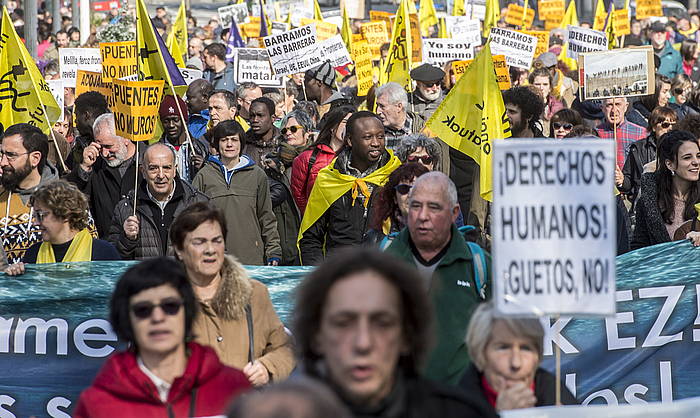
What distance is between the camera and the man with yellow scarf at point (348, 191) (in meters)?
8.58

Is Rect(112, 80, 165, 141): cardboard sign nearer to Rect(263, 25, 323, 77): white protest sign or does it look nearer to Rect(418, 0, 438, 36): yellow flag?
Rect(263, 25, 323, 77): white protest sign

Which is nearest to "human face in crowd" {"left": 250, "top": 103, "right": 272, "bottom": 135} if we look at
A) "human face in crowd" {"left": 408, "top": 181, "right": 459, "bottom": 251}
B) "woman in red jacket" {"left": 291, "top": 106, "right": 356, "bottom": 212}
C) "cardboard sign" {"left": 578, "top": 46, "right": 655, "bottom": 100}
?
"woman in red jacket" {"left": 291, "top": 106, "right": 356, "bottom": 212}

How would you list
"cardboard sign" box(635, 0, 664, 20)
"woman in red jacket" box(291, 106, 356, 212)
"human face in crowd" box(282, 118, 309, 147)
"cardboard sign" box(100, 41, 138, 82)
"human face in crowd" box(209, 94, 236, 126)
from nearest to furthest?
"woman in red jacket" box(291, 106, 356, 212), "human face in crowd" box(282, 118, 309, 147), "human face in crowd" box(209, 94, 236, 126), "cardboard sign" box(100, 41, 138, 82), "cardboard sign" box(635, 0, 664, 20)

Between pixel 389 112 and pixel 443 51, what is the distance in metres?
5.77

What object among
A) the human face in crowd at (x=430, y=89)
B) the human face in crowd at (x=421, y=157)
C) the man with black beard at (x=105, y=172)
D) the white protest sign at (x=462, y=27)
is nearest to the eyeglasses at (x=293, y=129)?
the man with black beard at (x=105, y=172)

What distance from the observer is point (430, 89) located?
1309 centimetres

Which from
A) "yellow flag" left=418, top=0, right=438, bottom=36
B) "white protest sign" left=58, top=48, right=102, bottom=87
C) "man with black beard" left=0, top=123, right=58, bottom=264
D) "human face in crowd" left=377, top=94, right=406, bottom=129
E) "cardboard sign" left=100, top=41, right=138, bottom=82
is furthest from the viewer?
"yellow flag" left=418, top=0, right=438, bottom=36

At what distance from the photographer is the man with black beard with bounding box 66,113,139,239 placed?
9.30 meters

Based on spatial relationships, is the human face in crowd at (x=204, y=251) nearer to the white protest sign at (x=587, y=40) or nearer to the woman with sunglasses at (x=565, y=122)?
the woman with sunglasses at (x=565, y=122)

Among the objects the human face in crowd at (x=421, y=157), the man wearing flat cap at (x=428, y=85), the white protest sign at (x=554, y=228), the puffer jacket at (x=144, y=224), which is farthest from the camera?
the man wearing flat cap at (x=428, y=85)

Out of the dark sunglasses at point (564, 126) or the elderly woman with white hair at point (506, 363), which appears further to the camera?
the dark sunglasses at point (564, 126)

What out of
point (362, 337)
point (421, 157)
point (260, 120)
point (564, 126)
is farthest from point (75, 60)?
point (362, 337)

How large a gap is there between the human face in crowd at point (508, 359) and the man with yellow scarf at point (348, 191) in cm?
407

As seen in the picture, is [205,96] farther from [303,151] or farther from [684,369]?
[684,369]
